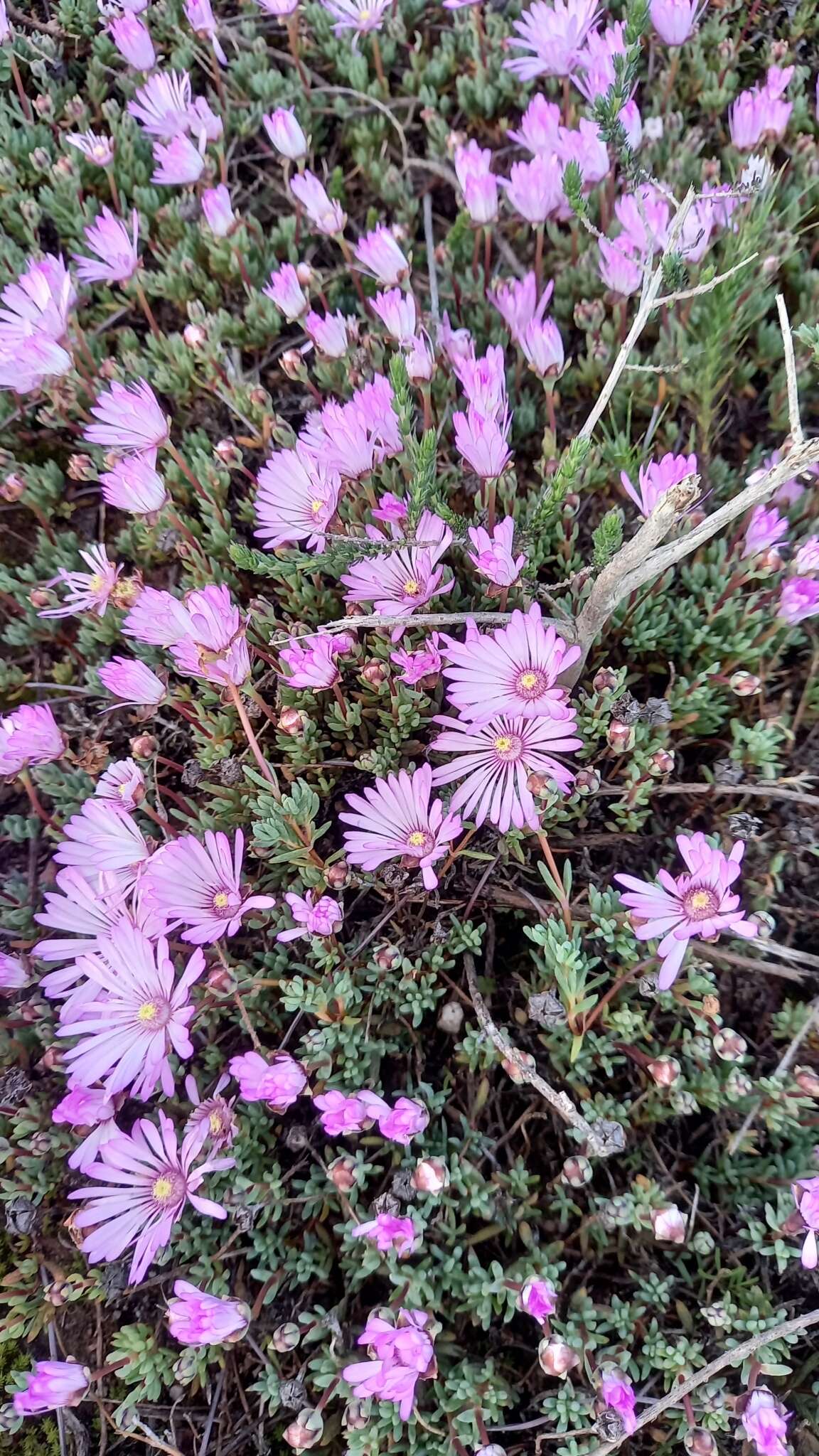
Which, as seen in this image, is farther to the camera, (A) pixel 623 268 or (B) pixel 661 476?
(A) pixel 623 268

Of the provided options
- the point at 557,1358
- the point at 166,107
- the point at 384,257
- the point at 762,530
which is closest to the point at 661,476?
the point at 762,530

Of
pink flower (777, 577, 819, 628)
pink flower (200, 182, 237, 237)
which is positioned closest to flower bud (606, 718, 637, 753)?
pink flower (777, 577, 819, 628)

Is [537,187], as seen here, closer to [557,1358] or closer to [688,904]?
[688,904]

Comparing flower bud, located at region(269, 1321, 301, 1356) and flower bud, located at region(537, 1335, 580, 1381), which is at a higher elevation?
flower bud, located at region(537, 1335, 580, 1381)

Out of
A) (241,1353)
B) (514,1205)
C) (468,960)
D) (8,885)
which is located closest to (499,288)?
(468,960)

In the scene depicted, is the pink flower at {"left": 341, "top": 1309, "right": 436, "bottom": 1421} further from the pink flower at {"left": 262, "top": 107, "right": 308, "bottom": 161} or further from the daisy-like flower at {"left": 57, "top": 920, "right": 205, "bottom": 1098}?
the pink flower at {"left": 262, "top": 107, "right": 308, "bottom": 161}

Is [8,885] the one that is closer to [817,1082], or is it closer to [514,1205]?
[514,1205]
